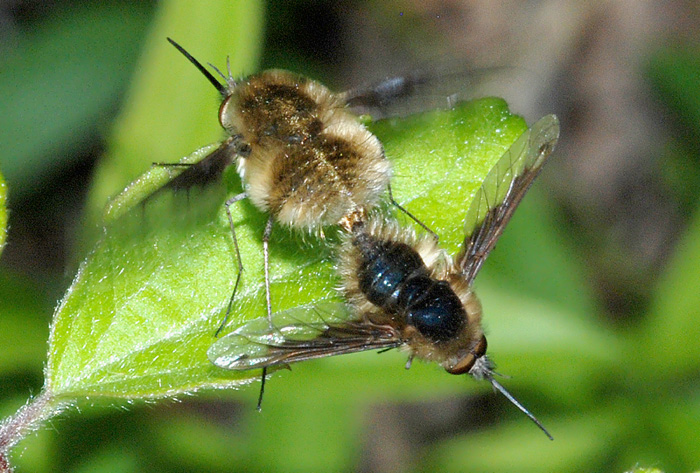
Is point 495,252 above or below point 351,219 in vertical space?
below

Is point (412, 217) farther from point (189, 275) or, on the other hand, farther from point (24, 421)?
point (24, 421)

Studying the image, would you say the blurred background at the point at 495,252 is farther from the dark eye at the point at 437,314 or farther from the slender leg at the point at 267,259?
the dark eye at the point at 437,314

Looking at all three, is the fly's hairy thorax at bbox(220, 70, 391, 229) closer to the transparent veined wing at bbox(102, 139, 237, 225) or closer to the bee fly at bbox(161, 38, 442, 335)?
the bee fly at bbox(161, 38, 442, 335)

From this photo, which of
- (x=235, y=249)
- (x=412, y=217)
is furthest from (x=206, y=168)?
(x=412, y=217)

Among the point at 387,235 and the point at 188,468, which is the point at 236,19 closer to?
the point at 387,235

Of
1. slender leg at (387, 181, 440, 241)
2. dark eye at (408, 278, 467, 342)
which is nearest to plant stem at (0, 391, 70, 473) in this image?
dark eye at (408, 278, 467, 342)

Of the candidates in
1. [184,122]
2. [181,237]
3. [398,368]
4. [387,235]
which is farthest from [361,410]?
[181,237]

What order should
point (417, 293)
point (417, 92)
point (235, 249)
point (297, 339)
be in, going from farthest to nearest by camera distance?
point (417, 92) → point (417, 293) → point (235, 249) → point (297, 339)

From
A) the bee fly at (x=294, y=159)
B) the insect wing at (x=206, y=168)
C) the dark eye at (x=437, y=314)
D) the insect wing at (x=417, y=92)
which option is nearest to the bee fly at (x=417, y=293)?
the dark eye at (x=437, y=314)

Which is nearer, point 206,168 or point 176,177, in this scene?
point 176,177
